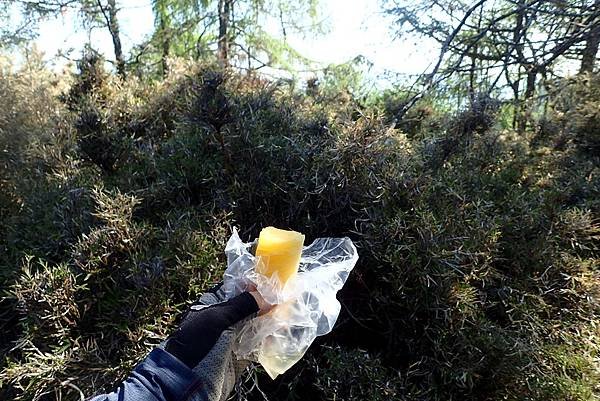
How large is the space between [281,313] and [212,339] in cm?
21

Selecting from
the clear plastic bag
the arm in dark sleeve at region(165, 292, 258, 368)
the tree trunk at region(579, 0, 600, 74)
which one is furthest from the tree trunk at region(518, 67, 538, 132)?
the arm in dark sleeve at region(165, 292, 258, 368)

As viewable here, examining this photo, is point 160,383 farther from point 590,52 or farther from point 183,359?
point 590,52

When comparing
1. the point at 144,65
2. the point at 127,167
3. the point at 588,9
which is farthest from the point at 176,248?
the point at 144,65

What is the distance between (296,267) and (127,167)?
4.94ft

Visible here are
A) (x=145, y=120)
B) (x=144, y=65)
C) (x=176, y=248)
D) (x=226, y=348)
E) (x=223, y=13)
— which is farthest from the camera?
(x=223, y=13)

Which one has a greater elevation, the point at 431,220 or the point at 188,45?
the point at 188,45

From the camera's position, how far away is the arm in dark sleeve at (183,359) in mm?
1086

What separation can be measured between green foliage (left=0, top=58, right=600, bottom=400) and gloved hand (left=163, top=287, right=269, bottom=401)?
50 centimetres

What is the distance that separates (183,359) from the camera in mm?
1157

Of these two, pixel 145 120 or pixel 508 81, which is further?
pixel 508 81

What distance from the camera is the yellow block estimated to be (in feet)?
4.35

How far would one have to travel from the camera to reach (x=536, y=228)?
2.15 metres

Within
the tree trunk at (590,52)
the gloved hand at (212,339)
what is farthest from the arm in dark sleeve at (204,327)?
the tree trunk at (590,52)

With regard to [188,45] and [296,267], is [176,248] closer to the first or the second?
[296,267]
